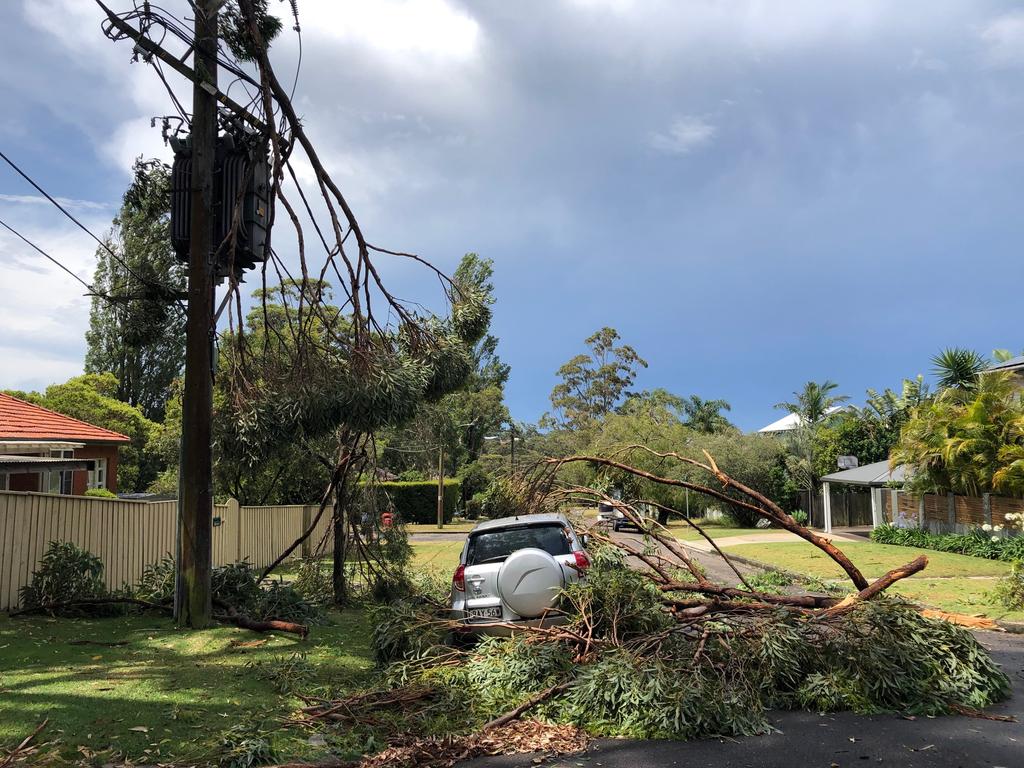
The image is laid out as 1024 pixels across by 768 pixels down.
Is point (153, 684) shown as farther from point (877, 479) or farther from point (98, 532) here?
point (877, 479)

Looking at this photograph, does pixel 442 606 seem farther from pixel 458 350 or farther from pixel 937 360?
pixel 937 360

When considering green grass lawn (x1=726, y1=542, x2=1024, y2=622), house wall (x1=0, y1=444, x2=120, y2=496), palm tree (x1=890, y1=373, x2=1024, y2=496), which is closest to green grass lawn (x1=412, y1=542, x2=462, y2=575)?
green grass lawn (x1=726, y1=542, x2=1024, y2=622)

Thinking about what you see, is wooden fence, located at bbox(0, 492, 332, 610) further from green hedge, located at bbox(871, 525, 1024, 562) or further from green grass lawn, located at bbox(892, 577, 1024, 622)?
green hedge, located at bbox(871, 525, 1024, 562)

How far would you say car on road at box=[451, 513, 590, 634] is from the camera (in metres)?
7.25

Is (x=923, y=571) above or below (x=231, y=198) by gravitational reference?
below

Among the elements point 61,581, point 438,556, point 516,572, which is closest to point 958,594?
point 516,572

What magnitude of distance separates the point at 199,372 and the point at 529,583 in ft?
16.1

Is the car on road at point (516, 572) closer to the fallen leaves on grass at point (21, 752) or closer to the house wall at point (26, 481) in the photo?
the fallen leaves on grass at point (21, 752)

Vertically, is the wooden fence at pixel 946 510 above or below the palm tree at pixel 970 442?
below

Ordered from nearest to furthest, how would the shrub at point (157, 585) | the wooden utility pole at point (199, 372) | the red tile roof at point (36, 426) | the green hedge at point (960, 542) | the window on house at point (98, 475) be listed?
1. the wooden utility pole at point (199, 372)
2. the shrub at point (157, 585)
3. the red tile roof at point (36, 426)
4. the green hedge at point (960, 542)
5. the window on house at point (98, 475)

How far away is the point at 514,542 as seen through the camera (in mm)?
8188

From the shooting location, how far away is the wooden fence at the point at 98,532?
375 inches

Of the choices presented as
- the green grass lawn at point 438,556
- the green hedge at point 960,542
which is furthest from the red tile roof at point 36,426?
the green hedge at point 960,542

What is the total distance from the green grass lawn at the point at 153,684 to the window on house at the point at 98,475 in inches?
764
